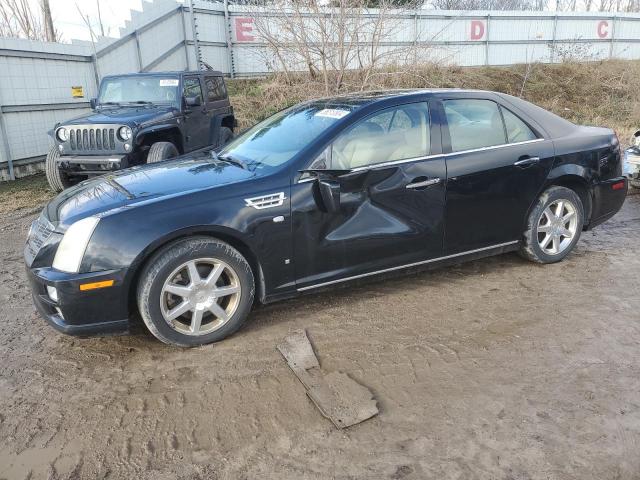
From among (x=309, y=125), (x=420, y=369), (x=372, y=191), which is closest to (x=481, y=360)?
(x=420, y=369)

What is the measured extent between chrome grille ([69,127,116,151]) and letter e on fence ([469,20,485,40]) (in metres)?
15.5

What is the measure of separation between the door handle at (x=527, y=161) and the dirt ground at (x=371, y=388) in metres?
0.99

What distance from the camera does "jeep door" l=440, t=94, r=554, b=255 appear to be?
162 inches

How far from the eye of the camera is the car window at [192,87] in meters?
8.62

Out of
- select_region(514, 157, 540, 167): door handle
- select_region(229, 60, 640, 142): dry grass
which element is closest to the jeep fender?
select_region(514, 157, 540, 167): door handle

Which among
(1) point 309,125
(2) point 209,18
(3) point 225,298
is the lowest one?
(3) point 225,298

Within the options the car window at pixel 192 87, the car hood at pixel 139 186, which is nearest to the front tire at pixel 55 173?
the car window at pixel 192 87

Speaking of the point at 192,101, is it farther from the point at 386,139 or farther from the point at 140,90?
the point at 386,139

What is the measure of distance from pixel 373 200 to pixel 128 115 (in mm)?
5372

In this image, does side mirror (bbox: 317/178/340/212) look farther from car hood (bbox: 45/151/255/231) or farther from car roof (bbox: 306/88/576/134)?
car roof (bbox: 306/88/576/134)

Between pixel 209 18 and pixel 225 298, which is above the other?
Answer: pixel 209 18

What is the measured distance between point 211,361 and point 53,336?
1249 millimetres

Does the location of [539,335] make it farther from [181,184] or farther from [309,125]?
[181,184]

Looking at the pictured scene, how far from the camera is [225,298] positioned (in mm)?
3535
